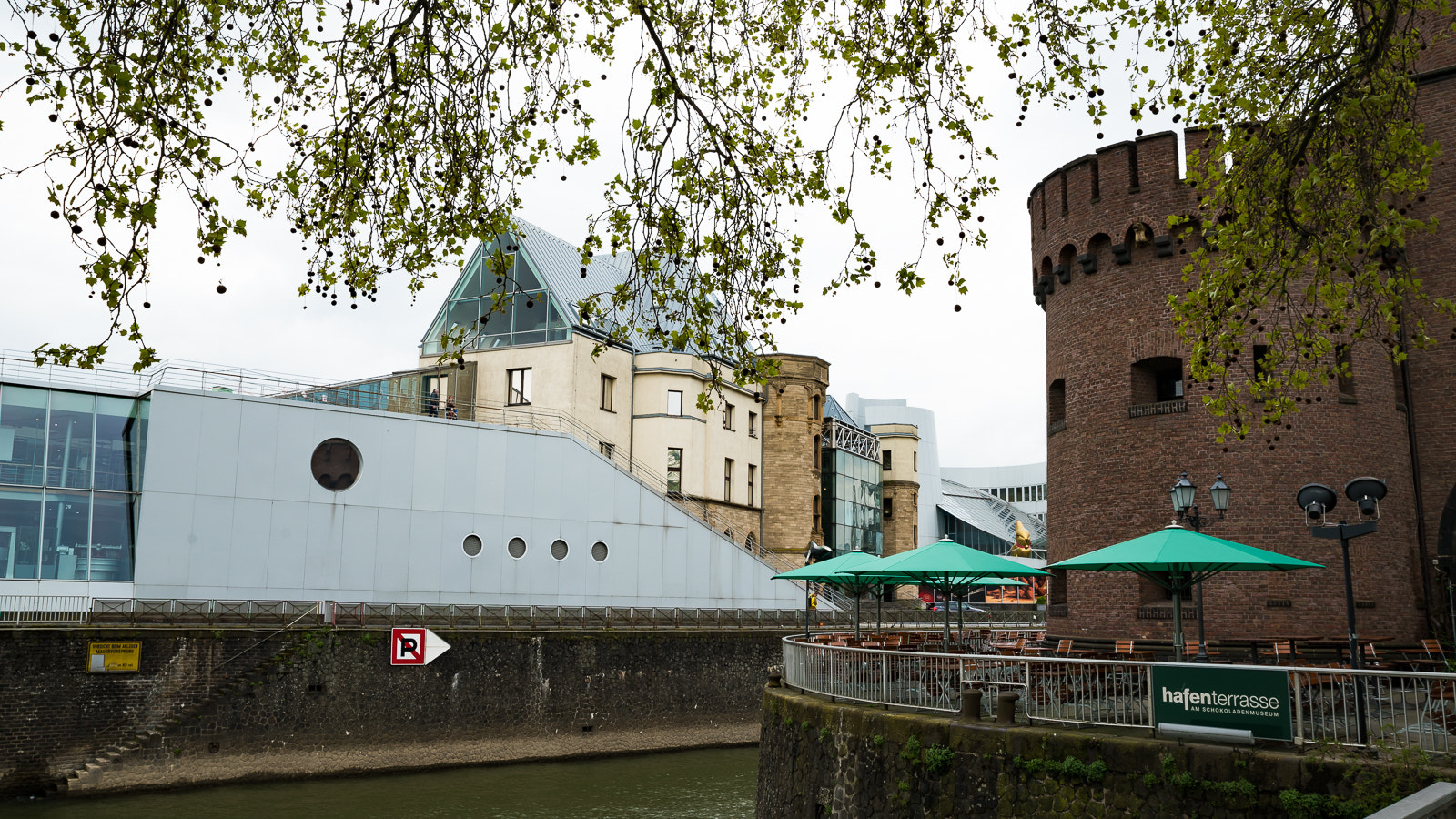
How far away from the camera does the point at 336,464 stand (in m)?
30.7

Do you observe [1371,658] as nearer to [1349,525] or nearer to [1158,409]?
[1349,525]

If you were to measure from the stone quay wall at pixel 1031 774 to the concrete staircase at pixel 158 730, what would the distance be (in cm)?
1435

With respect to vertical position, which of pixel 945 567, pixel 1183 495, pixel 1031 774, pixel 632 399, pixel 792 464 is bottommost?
pixel 1031 774

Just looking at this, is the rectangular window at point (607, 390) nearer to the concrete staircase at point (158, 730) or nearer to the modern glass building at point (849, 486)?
the modern glass building at point (849, 486)

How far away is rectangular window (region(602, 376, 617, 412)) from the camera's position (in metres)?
43.0

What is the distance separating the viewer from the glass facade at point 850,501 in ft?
186

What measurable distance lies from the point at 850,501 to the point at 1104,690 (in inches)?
1845

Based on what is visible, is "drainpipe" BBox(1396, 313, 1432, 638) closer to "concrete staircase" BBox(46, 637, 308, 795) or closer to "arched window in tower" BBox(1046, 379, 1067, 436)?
"arched window in tower" BBox(1046, 379, 1067, 436)

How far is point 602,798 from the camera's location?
23.0 meters

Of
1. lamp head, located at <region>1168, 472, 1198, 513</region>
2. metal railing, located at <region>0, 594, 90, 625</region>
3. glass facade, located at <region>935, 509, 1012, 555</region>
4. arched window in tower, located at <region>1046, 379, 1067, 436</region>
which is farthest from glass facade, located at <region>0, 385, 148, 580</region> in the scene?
glass facade, located at <region>935, 509, 1012, 555</region>

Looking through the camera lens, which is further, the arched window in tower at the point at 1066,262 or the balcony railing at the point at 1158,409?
the arched window in tower at the point at 1066,262

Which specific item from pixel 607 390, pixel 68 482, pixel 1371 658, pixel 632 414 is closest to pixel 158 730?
pixel 68 482

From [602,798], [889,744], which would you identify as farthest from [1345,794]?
[602,798]

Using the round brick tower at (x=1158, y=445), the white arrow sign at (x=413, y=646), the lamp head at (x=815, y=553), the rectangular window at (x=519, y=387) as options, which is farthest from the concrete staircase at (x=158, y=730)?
the lamp head at (x=815, y=553)
